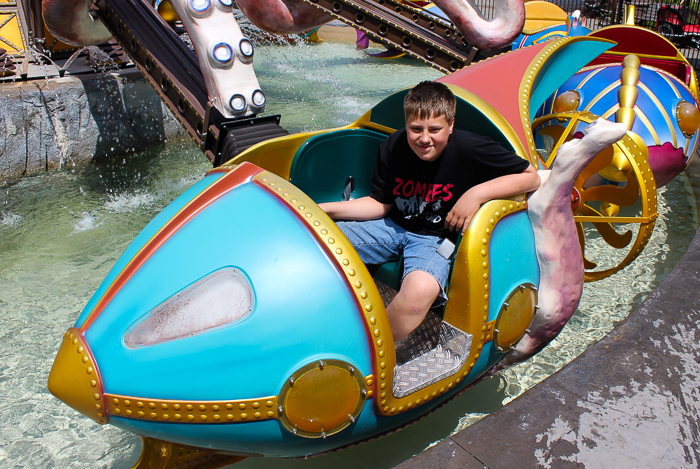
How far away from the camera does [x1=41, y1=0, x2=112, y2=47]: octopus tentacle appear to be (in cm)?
477

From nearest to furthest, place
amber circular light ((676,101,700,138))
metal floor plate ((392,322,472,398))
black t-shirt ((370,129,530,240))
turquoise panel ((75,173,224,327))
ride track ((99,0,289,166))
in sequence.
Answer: turquoise panel ((75,173,224,327)) → metal floor plate ((392,322,472,398)) → black t-shirt ((370,129,530,240)) → ride track ((99,0,289,166)) → amber circular light ((676,101,700,138))

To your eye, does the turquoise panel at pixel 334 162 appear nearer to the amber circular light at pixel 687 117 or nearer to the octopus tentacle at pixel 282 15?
the amber circular light at pixel 687 117

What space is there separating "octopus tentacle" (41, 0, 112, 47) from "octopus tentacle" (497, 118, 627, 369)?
14.2ft

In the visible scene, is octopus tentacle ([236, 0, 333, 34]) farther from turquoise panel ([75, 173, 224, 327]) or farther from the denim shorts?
turquoise panel ([75, 173, 224, 327])

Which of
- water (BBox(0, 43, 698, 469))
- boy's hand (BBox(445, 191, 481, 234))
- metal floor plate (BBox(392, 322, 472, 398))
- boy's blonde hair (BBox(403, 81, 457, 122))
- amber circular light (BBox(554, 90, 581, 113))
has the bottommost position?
water (BBox(0, 43, 698, 469))

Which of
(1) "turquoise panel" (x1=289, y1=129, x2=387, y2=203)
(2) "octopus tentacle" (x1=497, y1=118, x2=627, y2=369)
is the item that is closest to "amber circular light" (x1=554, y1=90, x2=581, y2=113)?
(1) "turquoise panel" (x1=289, y1=129, x2=387, y2=203)

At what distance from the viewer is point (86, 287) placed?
334 centimetres

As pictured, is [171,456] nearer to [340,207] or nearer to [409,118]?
[340,207]

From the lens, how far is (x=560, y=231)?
2047 mm

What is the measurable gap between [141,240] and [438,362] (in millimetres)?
1044

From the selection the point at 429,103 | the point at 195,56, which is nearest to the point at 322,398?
the point at 429,103

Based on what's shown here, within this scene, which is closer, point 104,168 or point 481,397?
point 481,397

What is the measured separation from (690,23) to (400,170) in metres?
10.2

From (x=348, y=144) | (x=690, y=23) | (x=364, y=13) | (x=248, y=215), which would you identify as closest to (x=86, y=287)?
(x=348, y=144)
